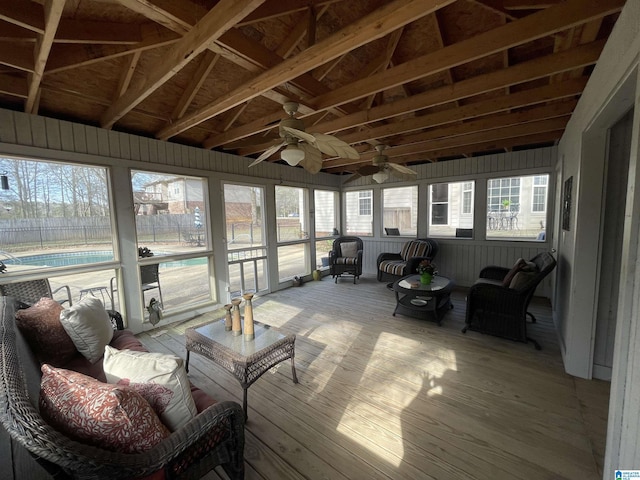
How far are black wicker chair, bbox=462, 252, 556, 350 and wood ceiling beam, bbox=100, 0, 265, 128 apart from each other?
3.41 metres

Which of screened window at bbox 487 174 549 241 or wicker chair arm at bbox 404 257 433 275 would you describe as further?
wicker chair arm at bbox 404 257 433 275

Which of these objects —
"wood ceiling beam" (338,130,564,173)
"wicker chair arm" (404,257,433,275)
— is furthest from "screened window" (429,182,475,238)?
"wicker chair arm" (404,257,433,275)

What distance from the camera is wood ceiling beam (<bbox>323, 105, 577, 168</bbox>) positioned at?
2.93 m

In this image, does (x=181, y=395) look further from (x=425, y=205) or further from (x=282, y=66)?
(x=425, y=205)

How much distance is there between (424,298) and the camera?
3.82m

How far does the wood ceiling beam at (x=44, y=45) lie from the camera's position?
1.43 m

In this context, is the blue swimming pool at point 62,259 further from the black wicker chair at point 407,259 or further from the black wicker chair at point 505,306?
the black wicker chair at point 505,306

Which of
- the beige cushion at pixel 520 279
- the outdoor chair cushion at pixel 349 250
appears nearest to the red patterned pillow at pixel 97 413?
the beige cushion at pixel 520 279

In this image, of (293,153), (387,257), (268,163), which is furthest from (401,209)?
(293,153)

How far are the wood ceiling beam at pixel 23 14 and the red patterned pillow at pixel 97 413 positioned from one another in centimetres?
204

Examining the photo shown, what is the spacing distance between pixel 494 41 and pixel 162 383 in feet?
9.26

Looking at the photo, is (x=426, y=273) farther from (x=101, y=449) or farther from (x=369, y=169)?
(x=101, y=449)

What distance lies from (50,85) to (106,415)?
320 centimetres

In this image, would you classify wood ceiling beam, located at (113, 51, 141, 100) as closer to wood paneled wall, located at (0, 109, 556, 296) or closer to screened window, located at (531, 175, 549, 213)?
wood paneled wall, located at (0, 109, 556, 296)
